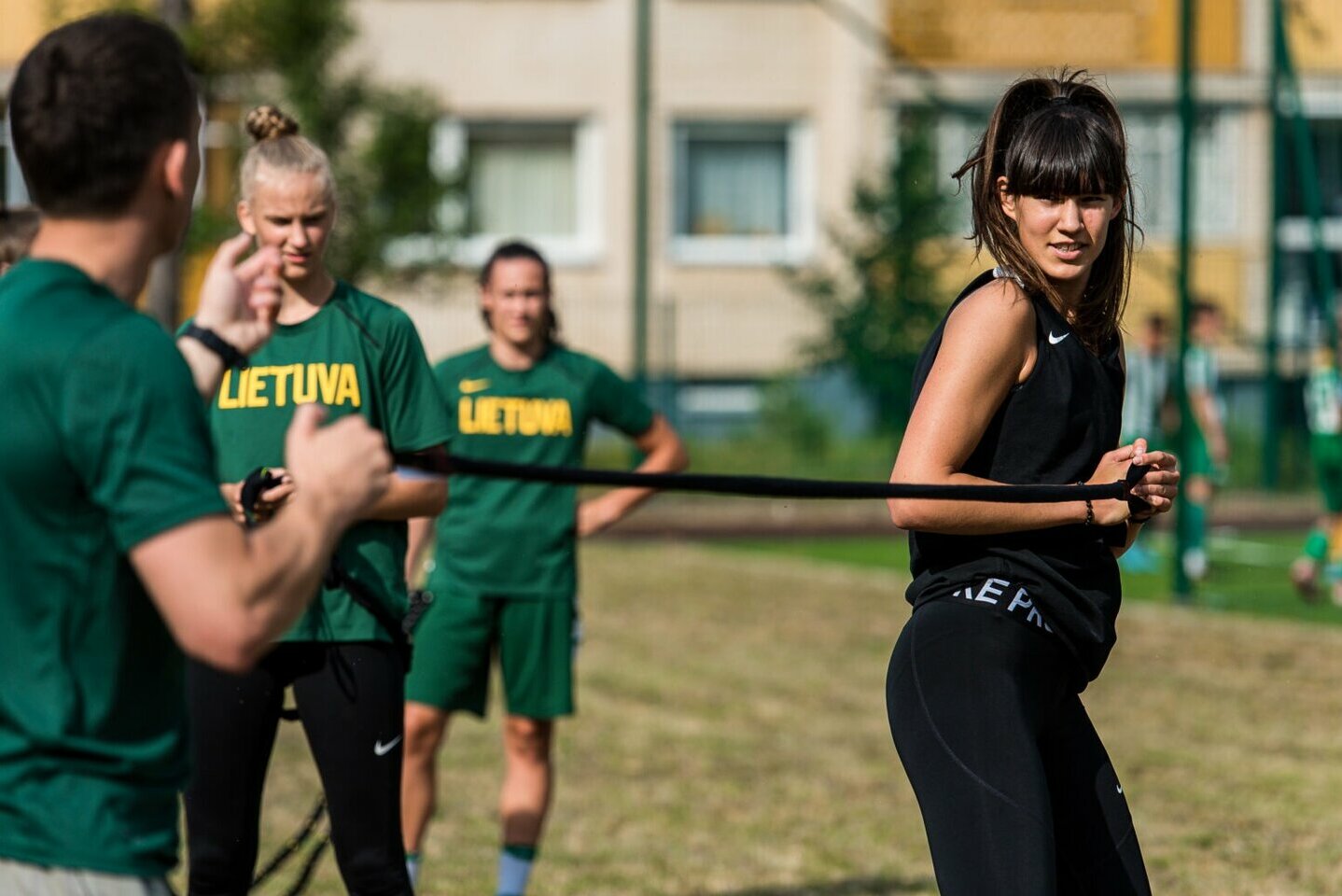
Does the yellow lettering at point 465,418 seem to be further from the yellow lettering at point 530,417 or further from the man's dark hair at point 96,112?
the man's dark hair at point 96,112

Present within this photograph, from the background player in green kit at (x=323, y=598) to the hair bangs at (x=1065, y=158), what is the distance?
1.63m

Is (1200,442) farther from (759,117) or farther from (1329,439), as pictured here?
(759,117)

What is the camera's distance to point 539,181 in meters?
28.1

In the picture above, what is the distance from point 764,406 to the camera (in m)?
24.6

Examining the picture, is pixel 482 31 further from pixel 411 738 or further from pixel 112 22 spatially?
pixel 112 22

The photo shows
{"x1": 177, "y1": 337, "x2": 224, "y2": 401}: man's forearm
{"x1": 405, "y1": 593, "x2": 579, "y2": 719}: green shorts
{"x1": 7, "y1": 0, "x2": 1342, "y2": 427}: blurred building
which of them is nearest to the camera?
{"x1": 177, "y1": 337, "x2": 224, "y2": 401}: man's forearm

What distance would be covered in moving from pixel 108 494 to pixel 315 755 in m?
2.33

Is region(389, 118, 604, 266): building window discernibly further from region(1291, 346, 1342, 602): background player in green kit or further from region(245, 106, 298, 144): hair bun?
region(245, 106, 298, 144): hair bun

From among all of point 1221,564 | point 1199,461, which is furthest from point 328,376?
point 1221,564

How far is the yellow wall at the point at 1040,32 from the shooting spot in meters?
27.5

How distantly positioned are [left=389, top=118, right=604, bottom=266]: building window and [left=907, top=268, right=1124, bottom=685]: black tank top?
23555mm

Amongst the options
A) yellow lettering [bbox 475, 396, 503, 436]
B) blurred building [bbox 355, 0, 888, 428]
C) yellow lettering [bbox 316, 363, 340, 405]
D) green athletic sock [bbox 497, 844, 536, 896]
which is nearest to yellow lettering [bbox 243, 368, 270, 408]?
yellow lettering [bbox 316, 363, 340, 405]

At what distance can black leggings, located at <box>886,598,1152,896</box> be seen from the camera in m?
3.72

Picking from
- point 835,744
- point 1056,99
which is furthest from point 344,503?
point 835,744
